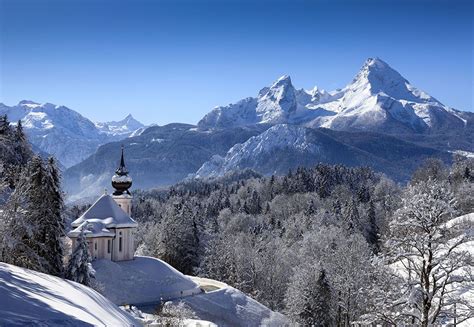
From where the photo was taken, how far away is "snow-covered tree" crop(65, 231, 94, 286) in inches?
1516

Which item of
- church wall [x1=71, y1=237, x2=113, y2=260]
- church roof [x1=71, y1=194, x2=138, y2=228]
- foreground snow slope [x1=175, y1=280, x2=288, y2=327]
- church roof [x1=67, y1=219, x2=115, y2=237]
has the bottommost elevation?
foreground snow slope [x1=175, y1=280, x2=288, y2=327]

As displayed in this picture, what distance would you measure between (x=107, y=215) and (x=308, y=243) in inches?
1620

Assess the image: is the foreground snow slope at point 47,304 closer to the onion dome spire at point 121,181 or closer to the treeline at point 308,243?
the treeline at point 308,243

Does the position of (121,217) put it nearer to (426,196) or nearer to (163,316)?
(163,316)

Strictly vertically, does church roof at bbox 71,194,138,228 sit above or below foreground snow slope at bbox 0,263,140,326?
below

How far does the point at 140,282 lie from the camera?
47.9 metres

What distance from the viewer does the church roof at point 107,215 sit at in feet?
167

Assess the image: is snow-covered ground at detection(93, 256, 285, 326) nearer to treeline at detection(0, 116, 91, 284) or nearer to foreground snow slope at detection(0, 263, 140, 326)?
treeline at detection(0, 116, 91, 284)

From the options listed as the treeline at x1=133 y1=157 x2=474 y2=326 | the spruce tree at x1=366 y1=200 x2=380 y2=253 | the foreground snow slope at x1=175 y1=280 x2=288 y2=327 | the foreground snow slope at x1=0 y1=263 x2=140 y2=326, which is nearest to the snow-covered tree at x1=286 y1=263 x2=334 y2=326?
the treeline at x1=133 y1=157 x2=474 y2=326

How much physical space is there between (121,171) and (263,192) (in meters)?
109

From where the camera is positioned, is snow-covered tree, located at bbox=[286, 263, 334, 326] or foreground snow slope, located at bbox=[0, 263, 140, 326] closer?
foreground snow slope, located at bbox=[0, 263, 140, 326]

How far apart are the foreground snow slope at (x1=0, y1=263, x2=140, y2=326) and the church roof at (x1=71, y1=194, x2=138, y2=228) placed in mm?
29821

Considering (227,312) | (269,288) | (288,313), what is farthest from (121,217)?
(269,288)

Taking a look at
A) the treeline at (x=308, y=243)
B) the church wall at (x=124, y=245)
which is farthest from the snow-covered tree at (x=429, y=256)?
the church wall at (x=124, y=245)
